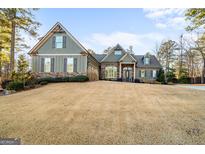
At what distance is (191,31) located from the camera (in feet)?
19.6

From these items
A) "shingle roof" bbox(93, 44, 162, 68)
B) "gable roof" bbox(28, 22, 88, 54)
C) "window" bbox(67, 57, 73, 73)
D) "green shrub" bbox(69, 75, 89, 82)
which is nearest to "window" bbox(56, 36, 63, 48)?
"gable roof" bbox(28, 22, 88, 54)

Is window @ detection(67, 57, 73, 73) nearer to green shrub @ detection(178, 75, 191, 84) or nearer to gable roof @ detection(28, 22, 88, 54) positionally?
gable roof @ detection(28, 22, 88, 54)

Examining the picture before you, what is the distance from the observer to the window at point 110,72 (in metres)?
16.5

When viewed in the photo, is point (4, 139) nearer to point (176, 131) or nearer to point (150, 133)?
point (150, 133)

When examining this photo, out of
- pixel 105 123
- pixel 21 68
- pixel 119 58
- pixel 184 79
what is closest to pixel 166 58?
pixel 184 79

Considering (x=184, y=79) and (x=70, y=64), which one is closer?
(x=70, y=64)

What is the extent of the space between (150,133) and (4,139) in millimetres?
2539

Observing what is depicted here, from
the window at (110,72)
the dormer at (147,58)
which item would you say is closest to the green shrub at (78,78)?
the window at (110,72)

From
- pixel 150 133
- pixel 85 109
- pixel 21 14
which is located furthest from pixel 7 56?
pixel 150 133

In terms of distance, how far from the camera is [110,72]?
1681 centimetres

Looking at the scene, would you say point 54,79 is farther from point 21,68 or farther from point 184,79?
point 184,79

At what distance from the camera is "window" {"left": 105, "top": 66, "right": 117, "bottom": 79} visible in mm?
16547

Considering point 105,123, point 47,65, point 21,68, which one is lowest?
point 105,123

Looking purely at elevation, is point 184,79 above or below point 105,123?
above
